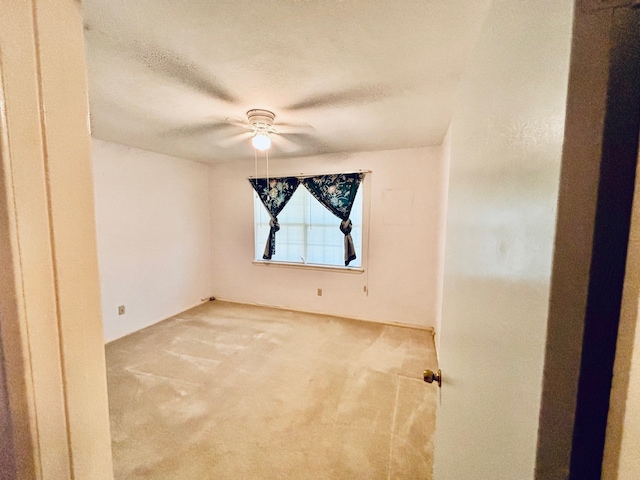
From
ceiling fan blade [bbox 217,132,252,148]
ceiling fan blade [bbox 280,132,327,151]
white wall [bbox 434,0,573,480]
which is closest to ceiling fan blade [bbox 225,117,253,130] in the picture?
ceiling fan blade [bbox 217,132,252,148]

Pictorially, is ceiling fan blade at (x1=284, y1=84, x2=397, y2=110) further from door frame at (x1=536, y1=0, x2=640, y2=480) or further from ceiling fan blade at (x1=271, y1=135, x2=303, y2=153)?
door frame at (x1=536, y1=0, x2=640, y2=480)

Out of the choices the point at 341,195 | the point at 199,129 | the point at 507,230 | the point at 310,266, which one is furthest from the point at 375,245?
the point at 507,230

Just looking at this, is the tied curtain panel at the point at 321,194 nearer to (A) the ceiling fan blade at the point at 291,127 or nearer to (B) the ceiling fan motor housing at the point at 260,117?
(A) the ceiling fan blade at the point at 291,127

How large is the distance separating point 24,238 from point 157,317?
3.66 m

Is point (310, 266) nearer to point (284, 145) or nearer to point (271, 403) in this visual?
point (284, 145)

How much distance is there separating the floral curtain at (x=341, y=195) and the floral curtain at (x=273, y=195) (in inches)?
13.2

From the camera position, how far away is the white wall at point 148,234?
2982 millimetres

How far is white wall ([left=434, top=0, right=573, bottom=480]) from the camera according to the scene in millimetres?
338

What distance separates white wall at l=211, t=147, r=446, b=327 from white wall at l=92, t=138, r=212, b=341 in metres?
0.45

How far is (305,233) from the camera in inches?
157

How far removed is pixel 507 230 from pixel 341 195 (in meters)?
3.18

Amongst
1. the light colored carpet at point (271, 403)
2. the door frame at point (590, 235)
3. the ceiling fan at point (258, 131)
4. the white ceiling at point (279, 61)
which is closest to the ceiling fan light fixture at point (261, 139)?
the ceiling fan at point (258, 131)

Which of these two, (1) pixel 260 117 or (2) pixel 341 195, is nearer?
(1) pixel 260 117

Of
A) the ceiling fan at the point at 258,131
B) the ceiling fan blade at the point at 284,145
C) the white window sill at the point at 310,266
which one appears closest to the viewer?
the ceiling fan at the point at 258,131
